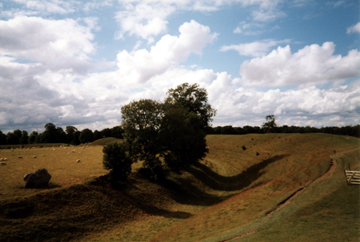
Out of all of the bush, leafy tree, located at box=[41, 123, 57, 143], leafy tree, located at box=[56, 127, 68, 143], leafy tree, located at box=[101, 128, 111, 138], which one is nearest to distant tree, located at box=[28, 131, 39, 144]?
leafy tree, located at box=[41, 123, 57, 143]

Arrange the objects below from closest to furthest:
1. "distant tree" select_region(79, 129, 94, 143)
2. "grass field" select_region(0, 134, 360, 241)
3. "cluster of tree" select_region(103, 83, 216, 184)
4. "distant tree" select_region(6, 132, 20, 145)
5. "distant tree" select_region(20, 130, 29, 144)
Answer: "grass field" select_region(0, 134, 360, 241) < "cluster of tree" select_region(103, 83, 216, 184) < "distant tree" select_region(6, 132, 20, 145) < "distant tree" select_region(20, 130, 29, 144) < "distant tree" select_region(79, 129, 94, 143)

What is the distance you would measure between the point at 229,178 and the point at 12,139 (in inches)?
5449

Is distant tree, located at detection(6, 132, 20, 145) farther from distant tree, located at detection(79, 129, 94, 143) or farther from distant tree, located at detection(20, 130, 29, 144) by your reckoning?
distant tree, located at detection(79, 129, 94, 143)

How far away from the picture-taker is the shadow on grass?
4731cm

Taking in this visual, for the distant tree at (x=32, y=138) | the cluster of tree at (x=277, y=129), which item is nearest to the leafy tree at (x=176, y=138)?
the cluster of tree at (x=277, y=129)

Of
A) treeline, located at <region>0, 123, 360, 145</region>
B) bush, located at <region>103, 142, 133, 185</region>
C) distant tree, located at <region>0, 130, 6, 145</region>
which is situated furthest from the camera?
treeline, located at <region>0, 123, 360, 145</region>

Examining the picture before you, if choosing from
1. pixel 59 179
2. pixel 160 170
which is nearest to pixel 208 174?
pixel 160 170

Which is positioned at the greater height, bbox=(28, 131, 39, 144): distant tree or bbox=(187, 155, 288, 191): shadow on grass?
bbox=(28, 131, 39, 144): distant tree

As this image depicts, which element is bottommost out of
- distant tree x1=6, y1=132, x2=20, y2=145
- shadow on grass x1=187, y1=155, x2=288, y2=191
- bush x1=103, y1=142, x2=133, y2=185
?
shadow on grass x1=187, y1=155, x2=288, y2=191

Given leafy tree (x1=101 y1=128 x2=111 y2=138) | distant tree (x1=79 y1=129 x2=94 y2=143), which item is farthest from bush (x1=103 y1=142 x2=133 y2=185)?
leafy tree (x1=101 y1=128 x2=111 y2=138)

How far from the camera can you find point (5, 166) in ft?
122

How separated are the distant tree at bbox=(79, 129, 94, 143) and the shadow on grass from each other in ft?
380

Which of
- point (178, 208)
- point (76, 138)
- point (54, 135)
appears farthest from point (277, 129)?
point (54, 135)

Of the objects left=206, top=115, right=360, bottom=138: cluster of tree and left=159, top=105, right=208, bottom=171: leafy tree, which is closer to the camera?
left=159, top=105, right=208, bottom=171: leafy tree
